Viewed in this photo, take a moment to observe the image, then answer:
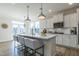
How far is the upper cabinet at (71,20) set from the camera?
13.4ft

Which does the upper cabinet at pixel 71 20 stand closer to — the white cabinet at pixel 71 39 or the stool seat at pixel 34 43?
the white cabinet at pixel 71 39

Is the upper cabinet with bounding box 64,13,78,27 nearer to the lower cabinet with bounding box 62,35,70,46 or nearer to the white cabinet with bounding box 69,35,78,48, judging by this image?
the white cabinet with bounding box 69,35,78,48

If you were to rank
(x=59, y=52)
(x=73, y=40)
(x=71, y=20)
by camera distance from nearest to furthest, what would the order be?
(x=59, y=52)
(x=73, y=40)
(x=71, y=20)

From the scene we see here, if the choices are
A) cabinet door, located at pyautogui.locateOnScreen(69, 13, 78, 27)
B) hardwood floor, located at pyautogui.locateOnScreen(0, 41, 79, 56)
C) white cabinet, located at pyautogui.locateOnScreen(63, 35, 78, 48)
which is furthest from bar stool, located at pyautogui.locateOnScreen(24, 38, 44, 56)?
cabinet door, located at pyautogui.locateOnScreen(69, 13, 78, 27)

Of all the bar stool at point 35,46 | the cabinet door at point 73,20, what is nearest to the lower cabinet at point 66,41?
the cabinet door at point 73,20

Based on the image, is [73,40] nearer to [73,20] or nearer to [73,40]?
[73,40]

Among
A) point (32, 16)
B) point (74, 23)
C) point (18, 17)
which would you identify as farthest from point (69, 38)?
point (18, 17)

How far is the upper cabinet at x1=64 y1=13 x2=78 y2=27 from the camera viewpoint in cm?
410

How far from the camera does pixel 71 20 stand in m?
4.34

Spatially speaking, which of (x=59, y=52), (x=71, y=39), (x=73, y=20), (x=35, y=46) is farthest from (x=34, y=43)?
(x=73, y=20)

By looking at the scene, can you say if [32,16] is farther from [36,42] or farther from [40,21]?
[36,42]

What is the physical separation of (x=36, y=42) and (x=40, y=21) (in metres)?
0.62

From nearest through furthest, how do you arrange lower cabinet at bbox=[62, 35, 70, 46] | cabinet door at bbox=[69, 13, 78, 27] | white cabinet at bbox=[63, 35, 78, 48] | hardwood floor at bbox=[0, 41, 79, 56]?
hardwood floor at bbox=[0, 41, 79, 56] < lower cabinet at bbox=[62, 35, 70, 46] < white cabinet at bbox=[63, 35, 78, 48] < cabinet door at bbox=[69, 13, 78, 27]

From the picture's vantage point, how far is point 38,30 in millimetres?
2389
